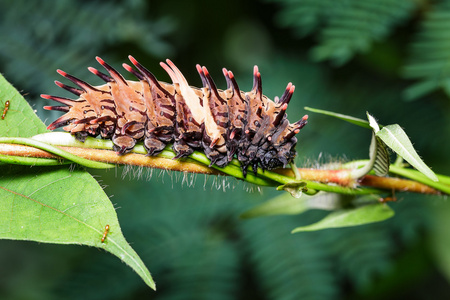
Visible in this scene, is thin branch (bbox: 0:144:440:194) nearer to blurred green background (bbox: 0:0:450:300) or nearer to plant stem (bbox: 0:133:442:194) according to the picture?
plant stem (bbox: 0:133:442:194)

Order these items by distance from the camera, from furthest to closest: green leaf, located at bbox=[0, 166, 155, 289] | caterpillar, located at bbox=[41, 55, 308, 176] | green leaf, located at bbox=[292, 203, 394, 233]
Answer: green leaf, located at bbox=[292, 203, 394, 233] < caterpillar, located at bbox=[41, 55, 308, 176] < green leaf, located at bbox=[0, 166, 155, 289]

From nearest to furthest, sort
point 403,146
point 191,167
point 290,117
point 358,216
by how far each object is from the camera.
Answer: point 403,146
point 191,167
point 358,216
point 290,117

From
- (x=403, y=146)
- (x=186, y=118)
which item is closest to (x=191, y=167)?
(x=186, y=118)

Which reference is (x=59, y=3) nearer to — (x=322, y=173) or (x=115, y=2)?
(x=115, y=2)

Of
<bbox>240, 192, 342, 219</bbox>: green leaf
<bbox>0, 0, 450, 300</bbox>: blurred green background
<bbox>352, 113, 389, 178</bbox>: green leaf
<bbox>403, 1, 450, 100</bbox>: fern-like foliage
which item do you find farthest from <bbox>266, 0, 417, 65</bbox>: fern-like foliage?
<bbox>352, 113, 389, 178</bbox>: green leaf

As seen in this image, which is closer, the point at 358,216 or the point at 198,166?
the point at 198,166

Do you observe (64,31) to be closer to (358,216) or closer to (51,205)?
(51,205)

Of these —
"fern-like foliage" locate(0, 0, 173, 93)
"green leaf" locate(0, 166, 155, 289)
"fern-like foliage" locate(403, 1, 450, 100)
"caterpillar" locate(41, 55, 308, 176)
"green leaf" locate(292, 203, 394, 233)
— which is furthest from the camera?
"fern-like foliage" locate(0, 0, 173, 93)

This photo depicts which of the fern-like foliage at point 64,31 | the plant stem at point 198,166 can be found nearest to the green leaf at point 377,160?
the plant stem at point 198,166
